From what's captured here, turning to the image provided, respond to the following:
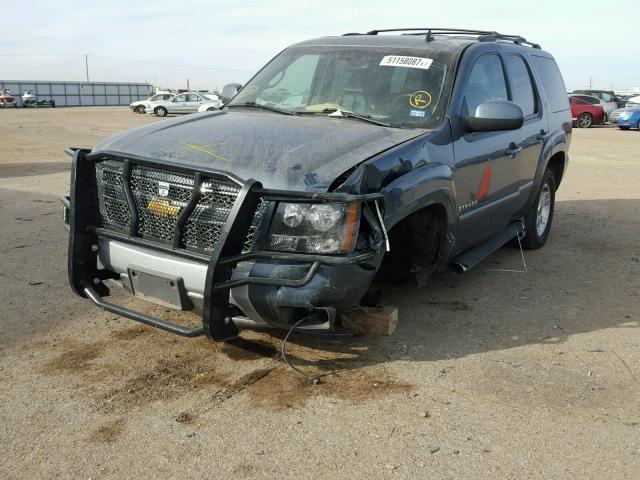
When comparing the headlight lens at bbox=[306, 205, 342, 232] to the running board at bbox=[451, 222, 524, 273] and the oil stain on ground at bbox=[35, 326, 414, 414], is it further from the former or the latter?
the running board at bbox=[451, 222, 524, 273]

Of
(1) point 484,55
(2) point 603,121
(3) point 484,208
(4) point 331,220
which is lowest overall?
(2) point 603,121

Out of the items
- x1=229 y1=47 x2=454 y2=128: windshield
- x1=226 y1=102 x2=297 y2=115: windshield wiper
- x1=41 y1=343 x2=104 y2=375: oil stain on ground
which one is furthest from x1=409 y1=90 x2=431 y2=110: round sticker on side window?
x1=41 y1=343 x2=104 y2=375: oil stain on ground

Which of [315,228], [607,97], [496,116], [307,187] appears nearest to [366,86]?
[496,116]

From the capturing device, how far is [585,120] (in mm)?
29500

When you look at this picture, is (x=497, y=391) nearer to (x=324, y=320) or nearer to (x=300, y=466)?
(x=324, y=320)

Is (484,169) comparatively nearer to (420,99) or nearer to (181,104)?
(420,99)

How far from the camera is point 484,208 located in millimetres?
5141

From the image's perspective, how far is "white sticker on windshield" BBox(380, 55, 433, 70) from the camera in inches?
187

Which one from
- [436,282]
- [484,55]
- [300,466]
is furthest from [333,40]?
[300,466]

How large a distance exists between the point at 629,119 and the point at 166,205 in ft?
90.0

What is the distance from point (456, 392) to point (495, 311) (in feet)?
4.99

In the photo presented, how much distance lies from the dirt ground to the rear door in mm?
648

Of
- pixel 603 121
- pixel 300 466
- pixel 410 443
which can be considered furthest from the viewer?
pixel 603 121

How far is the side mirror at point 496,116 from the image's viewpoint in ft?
14.8
